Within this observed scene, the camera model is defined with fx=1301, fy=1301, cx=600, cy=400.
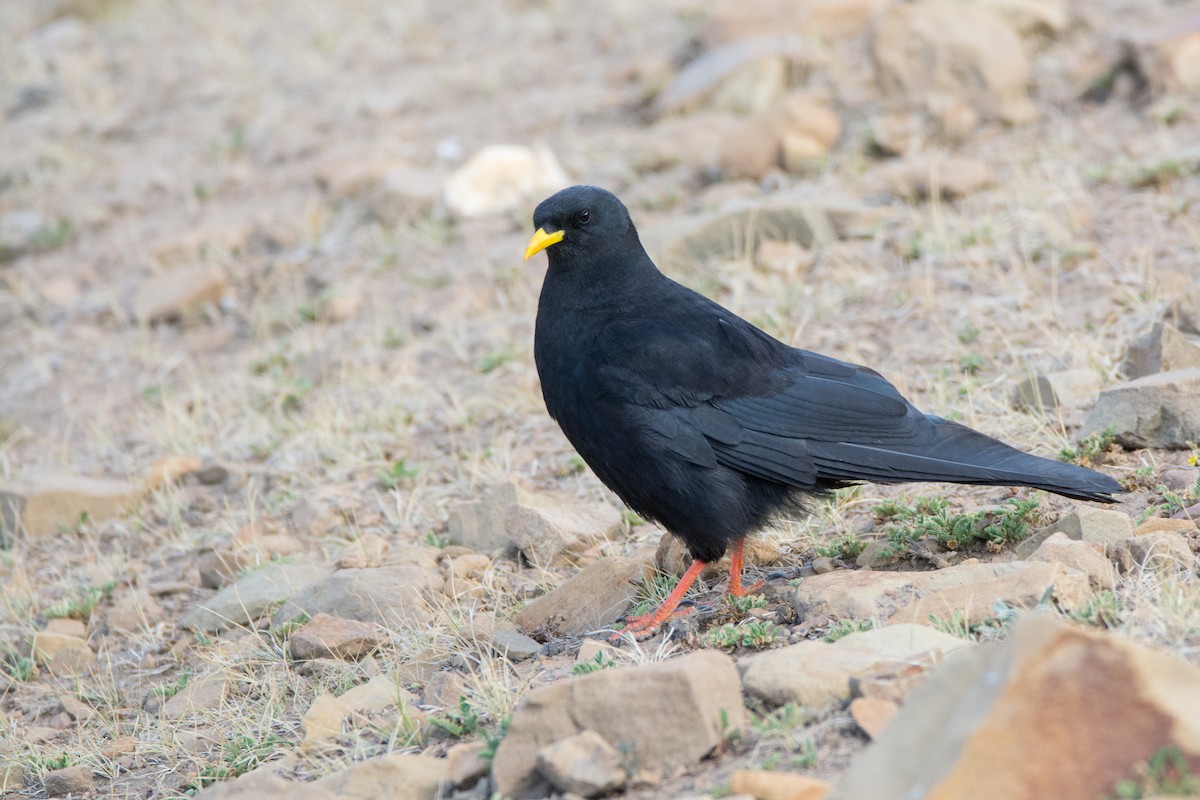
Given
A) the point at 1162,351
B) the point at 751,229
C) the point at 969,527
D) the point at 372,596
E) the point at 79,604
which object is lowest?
the point at 79,604

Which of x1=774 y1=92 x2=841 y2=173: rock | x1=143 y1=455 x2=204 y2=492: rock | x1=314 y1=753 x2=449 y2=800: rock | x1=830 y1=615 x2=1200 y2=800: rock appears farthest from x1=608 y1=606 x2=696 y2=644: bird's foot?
x1=774 y1=92 x2=841 y2=173: rock

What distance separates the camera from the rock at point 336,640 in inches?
188

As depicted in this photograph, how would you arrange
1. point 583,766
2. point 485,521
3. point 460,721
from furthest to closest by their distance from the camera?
1. point 485,521
2. point 460,721
3. point 583,766

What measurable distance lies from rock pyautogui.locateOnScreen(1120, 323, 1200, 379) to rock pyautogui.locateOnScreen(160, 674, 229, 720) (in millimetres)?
3879

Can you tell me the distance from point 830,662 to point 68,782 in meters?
2.58

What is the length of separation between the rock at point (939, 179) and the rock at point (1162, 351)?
2.56 meters

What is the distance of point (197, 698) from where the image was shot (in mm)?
4793

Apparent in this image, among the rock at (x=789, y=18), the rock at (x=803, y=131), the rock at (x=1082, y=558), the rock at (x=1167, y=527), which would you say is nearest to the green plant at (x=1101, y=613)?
the rock at (x=1082, y=558)

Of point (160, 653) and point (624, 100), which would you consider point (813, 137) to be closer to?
point (624, 100)

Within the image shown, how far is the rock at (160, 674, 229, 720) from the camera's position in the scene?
4664 mm

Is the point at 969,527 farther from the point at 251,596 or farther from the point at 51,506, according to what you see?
the point at 51,506

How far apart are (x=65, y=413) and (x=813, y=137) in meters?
5.40

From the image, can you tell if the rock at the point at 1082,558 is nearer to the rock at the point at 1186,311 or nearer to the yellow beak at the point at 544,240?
the yellow beak at the point at 544,240

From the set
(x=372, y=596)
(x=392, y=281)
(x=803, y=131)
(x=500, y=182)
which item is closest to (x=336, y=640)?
(x=372, y=596)
